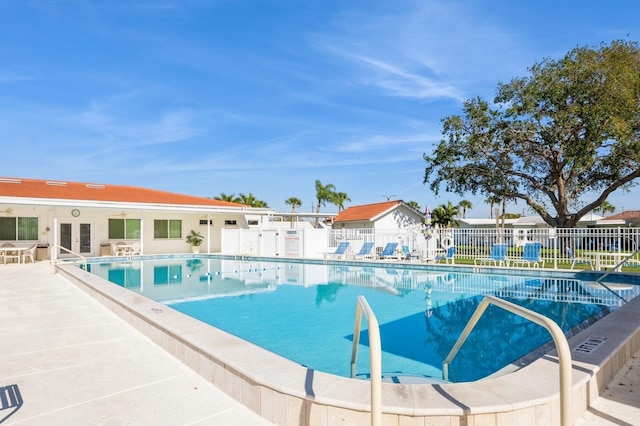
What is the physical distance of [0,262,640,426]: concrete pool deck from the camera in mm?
3441

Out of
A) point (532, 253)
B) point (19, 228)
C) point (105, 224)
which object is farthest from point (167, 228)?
point (532, 253)

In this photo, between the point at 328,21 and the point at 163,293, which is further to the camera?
the point at 328,21

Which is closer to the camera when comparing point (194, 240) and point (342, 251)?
point (342, 251)

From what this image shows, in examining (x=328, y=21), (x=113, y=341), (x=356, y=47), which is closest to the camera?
(x=113, y=341)

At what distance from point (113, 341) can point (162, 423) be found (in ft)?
9.96

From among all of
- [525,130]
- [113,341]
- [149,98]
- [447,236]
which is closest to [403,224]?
[525,130]

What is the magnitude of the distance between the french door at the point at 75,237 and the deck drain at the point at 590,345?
24.2 m

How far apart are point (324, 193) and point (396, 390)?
5824 centimetres

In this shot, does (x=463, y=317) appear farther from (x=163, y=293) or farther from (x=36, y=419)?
(x=163, y=293)

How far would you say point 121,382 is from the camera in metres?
4.26

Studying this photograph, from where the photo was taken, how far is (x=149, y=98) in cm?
2491

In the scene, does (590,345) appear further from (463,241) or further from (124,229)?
(124,229)

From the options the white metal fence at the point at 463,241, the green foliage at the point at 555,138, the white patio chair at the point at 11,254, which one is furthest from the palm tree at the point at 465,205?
the white patio chair at the point at 11,254

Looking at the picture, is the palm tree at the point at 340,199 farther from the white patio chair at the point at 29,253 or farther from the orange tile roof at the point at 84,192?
the white patio chair at the point at 29,253
